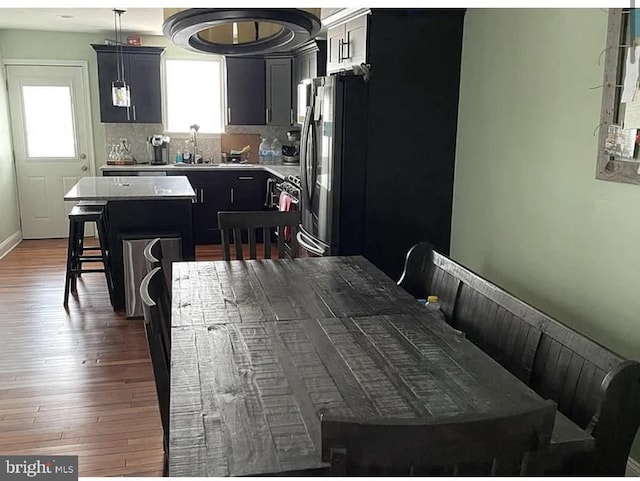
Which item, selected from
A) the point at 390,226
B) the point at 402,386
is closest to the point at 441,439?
the point at 402,386

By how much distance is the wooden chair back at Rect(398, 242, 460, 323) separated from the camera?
8.94 ft

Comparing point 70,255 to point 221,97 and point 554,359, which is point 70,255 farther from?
point 554,359

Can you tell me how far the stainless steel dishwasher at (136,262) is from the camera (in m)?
4.18

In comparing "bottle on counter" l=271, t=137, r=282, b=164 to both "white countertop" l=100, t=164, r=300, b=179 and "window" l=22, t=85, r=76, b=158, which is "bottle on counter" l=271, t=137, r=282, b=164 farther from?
"window" l=22, t=85, r=76, b=158

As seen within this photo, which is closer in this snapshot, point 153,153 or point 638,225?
point 638,225

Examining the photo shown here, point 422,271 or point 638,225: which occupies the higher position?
point 638,225

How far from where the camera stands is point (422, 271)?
294cm

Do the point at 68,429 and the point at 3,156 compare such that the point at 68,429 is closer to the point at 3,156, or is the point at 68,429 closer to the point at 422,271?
the point at 422,271

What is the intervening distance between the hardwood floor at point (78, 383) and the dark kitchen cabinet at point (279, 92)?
2.84m

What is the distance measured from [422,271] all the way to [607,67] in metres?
1.21

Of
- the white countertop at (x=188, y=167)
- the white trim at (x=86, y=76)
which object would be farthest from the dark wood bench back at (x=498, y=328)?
the white trim at (x=86, y=76)

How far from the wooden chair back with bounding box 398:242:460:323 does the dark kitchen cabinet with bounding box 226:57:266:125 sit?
427cm

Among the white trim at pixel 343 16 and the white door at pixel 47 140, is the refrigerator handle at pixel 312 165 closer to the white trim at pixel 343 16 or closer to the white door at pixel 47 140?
the white trim at pixel 343 16

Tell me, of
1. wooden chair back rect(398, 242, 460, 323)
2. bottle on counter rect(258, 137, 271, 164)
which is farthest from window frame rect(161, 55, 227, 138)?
wooden chair back rect(398, 242, 460, 323)
